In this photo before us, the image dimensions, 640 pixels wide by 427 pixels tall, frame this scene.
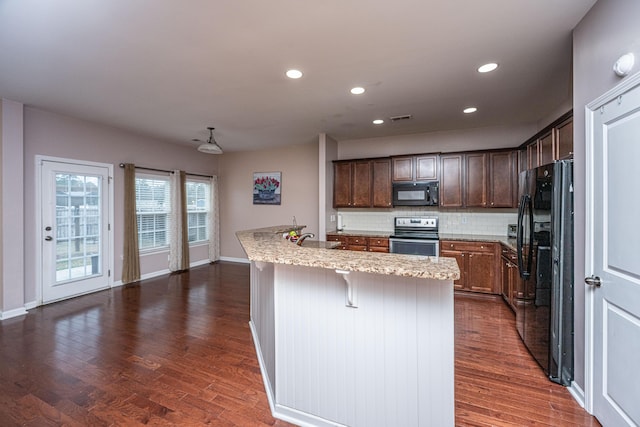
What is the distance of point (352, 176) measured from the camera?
5289 millimetres

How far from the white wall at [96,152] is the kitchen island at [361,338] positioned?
407cm

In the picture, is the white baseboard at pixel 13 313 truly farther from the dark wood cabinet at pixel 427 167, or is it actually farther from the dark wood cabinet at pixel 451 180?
the dark wood cabinet at pixel 451 180

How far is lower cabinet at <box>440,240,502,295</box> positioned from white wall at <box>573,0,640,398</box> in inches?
85.7

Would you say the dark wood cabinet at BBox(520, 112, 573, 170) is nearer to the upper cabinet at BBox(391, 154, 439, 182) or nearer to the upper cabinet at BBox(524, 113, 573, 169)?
the upper cabinet at BBox(524, 113, 573, 169)

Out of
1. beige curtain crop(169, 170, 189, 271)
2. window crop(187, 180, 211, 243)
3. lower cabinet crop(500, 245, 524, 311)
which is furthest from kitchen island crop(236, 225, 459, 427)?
window crop(187, 180, 211, 243)

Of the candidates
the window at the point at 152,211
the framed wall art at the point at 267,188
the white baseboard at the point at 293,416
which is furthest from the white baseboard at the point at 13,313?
the framed wall art at the point at 267,188

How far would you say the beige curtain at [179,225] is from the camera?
19.0 feet

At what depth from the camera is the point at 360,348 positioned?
1639 millimetres

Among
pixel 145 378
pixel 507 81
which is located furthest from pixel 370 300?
pixel 507 81

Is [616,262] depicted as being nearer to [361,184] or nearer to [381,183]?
[381,183]

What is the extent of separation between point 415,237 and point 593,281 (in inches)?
111

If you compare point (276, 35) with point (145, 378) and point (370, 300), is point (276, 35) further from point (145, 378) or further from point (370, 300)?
point (145, 378)

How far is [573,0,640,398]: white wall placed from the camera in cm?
165

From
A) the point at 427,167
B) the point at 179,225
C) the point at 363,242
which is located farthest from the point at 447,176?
the point at 179,225
